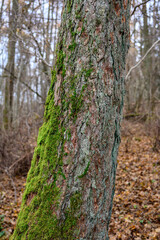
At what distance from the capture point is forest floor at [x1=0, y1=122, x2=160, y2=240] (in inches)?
121

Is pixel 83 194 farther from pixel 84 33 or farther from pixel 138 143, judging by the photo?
pixel 138 143

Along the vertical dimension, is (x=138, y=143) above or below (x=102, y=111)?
below

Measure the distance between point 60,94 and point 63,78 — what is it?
0.36 ft

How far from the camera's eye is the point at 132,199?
159 inches

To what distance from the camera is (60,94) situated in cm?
127

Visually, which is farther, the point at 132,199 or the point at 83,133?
the point at 132,199

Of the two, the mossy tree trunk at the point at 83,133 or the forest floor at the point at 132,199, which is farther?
the forest floor at the point at 132,199

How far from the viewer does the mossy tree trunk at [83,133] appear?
1.13 m

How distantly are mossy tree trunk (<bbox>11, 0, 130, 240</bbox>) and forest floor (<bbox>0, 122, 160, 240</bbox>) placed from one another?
2.16 metres

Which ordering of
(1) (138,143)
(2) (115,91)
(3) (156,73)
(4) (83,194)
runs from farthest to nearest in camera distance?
(3) (156,73), (1) (138,143), (2) (115,91), (4) (83,194)

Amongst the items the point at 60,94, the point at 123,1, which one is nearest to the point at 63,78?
the point at 60,94

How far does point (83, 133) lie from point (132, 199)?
3.50m

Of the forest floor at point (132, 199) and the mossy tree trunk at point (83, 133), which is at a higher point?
the mossy tree trunk at point (83, 133)

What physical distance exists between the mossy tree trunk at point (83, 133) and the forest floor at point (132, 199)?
7.07ft
